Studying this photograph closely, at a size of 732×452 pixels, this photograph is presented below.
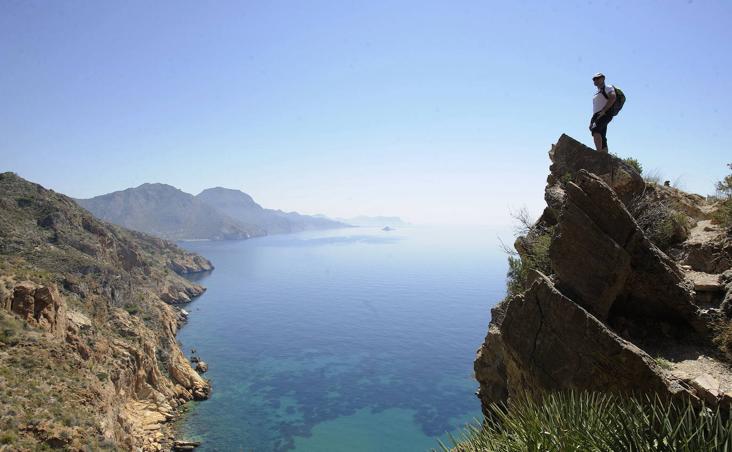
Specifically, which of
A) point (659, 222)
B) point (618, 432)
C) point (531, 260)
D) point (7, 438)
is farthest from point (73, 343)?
point (659, 222)

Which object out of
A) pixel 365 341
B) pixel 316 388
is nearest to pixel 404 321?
pixel 365 341

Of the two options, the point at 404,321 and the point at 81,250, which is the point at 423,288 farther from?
the point at 81,250

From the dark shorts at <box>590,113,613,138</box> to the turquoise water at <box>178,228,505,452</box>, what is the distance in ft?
60.8

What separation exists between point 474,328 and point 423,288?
1825 inches

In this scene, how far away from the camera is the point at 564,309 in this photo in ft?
34.4

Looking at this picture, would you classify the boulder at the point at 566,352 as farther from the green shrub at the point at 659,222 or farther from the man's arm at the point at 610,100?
the man's arm at the point at 610,100

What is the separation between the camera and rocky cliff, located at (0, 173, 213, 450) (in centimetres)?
2768

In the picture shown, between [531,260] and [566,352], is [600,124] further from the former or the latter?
[566,352]

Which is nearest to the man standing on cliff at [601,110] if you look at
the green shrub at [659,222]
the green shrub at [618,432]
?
the green shrub at [659,222]

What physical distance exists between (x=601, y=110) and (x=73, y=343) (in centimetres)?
4708

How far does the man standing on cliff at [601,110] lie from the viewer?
1389cm

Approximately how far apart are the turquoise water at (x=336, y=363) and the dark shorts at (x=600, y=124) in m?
18.5

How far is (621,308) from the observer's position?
11469mm

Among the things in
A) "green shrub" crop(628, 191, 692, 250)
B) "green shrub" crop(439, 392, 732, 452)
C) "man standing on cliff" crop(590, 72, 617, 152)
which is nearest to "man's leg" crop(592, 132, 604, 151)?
"man standing on cliff" crop(590, 72, 617, 152)
